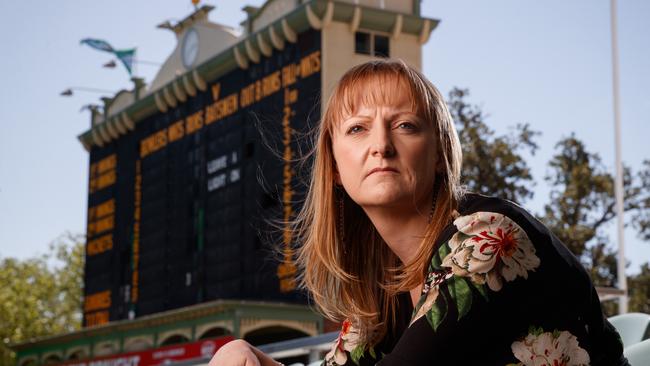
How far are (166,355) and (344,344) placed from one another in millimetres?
17141

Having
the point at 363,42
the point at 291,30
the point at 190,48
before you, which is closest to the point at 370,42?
the point at 363,42

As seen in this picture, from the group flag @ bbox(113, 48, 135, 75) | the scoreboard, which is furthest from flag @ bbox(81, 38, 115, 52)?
the scoreboard

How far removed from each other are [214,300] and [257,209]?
2.22 meters

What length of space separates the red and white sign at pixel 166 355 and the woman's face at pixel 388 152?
13.5 m

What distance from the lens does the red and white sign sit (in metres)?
16.7

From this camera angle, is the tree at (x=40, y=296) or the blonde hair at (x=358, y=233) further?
the tree at (x=40, y=296)

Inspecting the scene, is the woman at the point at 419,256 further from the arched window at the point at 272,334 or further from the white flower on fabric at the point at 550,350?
the arched window at the point at 272,334

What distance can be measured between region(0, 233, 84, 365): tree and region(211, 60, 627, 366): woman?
1510 inches

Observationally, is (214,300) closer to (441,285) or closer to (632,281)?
(632,281)

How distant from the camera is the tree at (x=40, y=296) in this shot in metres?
38.9

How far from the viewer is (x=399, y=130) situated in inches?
61.2

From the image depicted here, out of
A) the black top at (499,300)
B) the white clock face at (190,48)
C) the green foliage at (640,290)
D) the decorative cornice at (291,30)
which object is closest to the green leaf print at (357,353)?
the black top at (499,300)

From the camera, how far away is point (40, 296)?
41.8 meters

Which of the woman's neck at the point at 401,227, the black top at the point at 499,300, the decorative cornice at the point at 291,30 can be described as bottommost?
the black top at the point at 499,300
